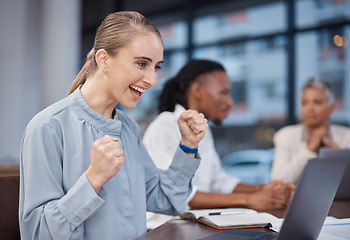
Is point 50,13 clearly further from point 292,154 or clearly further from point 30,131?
point 30,131

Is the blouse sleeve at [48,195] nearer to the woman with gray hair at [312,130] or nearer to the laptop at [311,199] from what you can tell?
the laptop at [311,199]

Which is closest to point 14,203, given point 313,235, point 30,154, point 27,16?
point 30,154

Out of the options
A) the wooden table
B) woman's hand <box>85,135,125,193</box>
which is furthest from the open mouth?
the wooden table

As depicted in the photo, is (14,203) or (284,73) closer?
(14,203)

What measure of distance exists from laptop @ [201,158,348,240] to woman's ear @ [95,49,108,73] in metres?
0.69

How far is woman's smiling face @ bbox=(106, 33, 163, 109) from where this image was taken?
1.15 meters

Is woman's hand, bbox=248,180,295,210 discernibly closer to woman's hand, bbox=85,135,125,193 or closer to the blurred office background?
woman's hand, bbox=85,135,125,193

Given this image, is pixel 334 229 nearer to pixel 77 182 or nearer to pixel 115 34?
pixel 77 182

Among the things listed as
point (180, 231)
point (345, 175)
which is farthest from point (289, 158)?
point (180, 231)

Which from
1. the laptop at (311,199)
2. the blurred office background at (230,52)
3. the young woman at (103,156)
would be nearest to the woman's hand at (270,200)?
the young woman at (103,156)

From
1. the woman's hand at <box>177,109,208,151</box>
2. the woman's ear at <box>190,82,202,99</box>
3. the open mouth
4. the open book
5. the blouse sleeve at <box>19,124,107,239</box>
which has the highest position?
the open mouth

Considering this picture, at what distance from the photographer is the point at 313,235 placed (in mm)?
901

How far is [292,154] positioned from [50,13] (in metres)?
3.85

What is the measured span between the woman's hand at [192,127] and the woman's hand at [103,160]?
1.13 ft
